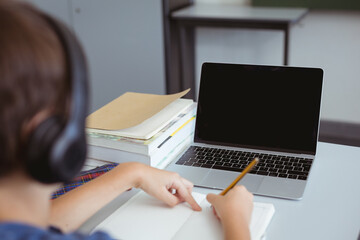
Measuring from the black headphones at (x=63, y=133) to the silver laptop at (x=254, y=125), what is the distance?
580 mm

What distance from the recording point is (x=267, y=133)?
1.28 metres

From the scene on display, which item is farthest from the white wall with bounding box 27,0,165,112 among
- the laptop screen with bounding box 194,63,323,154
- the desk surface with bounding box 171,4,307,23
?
the laptop screen with bounding box 194,63,323,154

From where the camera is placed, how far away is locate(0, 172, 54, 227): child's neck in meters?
0.58

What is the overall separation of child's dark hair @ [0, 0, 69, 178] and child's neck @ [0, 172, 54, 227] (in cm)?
2

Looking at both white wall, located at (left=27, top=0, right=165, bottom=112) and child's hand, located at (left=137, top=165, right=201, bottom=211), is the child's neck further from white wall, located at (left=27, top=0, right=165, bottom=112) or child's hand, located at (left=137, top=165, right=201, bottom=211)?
white wall, located at (left=27, top=0, right=165, bottom=112)

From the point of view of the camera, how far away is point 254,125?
1.29 m

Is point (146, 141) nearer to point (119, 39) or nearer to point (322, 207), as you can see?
point (322, 207)

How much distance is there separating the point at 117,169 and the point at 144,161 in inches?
4.0

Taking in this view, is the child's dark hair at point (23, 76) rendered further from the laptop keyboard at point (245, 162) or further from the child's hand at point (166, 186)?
the laptop keyboard at point (245, 162)

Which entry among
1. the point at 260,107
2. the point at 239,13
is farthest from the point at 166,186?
the point at 239,13

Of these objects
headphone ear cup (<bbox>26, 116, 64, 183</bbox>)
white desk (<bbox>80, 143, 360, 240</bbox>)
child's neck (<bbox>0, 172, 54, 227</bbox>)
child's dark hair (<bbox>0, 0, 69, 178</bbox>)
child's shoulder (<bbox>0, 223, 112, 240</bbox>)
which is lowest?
white desk (<bbox>80, 143, 360, 240</bbox>)

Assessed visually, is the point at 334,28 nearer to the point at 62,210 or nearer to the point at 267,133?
the point at 267,133

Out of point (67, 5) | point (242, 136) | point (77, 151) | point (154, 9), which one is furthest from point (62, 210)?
point (67, 5)

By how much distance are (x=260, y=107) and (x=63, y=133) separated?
2.59 feet
